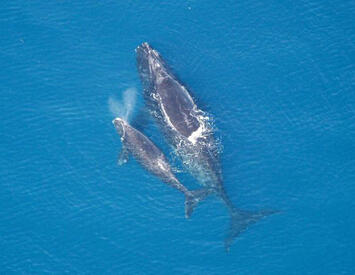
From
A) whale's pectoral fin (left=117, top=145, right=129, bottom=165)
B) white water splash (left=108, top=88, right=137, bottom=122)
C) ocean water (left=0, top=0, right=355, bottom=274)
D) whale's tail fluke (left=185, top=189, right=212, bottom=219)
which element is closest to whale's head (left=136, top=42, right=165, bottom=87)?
ocean water (left=0, top=0, right=355, bottom=274)

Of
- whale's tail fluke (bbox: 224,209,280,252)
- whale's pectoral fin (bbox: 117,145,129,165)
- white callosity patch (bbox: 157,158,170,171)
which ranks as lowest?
whale's tail fluke (bbox: 224,209,280,252)

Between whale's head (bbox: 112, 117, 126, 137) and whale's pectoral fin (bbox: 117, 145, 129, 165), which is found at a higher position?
whale's head (bbox: 112, 117, 126, 137)

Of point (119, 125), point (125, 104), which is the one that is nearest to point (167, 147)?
point (119, 125)

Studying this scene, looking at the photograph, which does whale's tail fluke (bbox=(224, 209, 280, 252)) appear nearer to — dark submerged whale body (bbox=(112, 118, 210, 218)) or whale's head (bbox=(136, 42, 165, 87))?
dark submerged whale body (bbox=(112, 118, 210, 218))

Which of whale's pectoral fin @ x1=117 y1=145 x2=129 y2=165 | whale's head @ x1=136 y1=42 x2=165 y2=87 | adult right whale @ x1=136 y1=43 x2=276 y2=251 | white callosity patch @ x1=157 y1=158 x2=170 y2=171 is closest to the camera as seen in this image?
adult right whale @ x1=136 y1=43 x2=276 y2=251

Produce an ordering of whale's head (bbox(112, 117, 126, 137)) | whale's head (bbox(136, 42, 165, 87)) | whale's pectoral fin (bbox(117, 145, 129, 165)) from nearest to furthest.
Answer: whale's pectoral fin (bbox(117, 145, 129, 165)), whale's head (bbox(112, 117, 126, 137)), whale's head (bbox(136, 42, 165, 87))

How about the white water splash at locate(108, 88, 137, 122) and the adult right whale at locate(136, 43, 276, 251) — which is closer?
the adult right whale at locate(136, 43, 276, 251)
